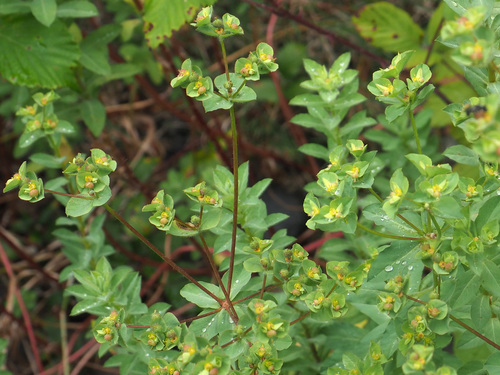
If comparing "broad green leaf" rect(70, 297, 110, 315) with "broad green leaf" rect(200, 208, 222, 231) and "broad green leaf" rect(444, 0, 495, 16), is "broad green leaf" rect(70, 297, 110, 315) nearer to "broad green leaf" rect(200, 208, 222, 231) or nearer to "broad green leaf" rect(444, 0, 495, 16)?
"broad green leaf" rect(200, 208, 222, 231)

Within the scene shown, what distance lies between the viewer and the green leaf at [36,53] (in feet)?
7.09

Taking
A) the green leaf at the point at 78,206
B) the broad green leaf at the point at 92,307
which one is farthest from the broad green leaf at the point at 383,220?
the broad green leaf at the point at 92,307

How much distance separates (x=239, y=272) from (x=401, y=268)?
440 mm

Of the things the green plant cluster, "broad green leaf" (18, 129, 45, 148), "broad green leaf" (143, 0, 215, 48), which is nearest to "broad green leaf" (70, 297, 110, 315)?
the green plant cluster

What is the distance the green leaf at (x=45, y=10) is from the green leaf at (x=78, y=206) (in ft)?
2.97

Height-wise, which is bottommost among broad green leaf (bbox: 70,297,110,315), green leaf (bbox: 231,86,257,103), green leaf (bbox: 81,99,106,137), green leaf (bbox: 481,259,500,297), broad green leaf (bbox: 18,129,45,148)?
broad green leaf (bbox: 70,297,110,315)

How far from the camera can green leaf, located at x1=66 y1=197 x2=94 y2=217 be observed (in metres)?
1.40

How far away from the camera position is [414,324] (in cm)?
128

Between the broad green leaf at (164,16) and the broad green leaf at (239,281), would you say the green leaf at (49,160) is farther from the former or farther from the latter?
the broad green leaf at (239,281)

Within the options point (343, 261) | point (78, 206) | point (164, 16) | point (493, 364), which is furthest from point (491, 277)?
point (164, 16)

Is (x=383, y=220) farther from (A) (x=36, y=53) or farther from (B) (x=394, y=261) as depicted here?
(A) (x=36, y=53)

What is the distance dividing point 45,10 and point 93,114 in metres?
0.47

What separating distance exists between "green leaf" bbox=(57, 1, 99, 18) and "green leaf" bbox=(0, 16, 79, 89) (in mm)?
53

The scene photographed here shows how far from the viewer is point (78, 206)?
4.68 ft
